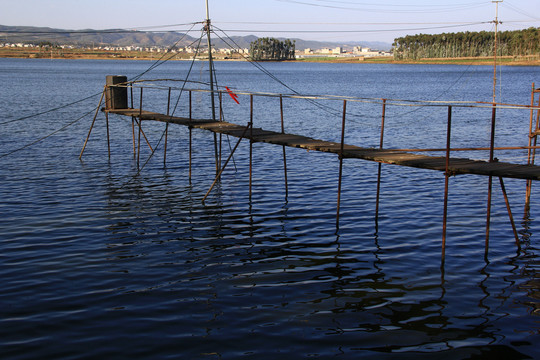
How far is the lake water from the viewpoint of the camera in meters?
10.2

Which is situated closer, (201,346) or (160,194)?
(201,346)

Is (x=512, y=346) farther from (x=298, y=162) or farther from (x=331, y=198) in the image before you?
(x=298, y=162)

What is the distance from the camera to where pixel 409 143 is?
34781 mm

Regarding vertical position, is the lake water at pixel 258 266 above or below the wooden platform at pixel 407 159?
below

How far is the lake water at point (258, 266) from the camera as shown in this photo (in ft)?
33.5

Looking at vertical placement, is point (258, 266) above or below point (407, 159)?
below

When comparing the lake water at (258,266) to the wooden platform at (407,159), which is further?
the wooden platform at (407,159)

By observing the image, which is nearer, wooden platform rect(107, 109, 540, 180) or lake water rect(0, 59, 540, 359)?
lake water rect(0, 59, 540, 359)

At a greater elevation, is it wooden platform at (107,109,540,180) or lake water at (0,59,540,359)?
wooden platform at (107,109,540,180)

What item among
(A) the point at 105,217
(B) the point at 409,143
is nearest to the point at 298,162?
(B) the point at 409,143

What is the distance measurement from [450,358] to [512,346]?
1390mm

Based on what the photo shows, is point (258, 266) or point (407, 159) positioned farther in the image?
point (407, 159)

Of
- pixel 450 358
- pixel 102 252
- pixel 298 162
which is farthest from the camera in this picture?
pixel 298 162

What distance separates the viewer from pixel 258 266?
45.8 feet
